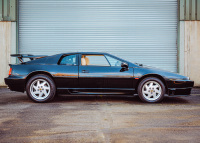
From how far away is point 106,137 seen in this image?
3354mm

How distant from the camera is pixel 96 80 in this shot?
20.8 feet

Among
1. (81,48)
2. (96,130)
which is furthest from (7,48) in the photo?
(96,130)

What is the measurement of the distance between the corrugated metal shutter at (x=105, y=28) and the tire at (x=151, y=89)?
536cm

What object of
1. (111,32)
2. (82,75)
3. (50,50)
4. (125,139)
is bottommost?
(125,139)

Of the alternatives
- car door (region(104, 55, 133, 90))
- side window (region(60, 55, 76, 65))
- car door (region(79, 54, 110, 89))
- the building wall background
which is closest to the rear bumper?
side window (region(60, 55, 76, 65))

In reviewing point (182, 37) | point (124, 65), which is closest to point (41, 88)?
point (124, 65)

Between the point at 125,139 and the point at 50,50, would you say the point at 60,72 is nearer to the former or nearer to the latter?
the point at 125,139

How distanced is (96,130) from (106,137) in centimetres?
39

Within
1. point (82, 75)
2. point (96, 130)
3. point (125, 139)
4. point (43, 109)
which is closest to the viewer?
point (125, 139)

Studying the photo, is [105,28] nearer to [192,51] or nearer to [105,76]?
[192,51]

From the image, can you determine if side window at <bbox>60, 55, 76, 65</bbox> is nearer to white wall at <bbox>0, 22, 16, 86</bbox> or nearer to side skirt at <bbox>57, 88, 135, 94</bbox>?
side skirt at <bbox>57, 88, 135, 94</bbox>

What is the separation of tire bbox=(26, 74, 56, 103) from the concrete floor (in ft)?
1.64

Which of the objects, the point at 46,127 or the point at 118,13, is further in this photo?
the point at 118,13

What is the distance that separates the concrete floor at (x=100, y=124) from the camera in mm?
3357
